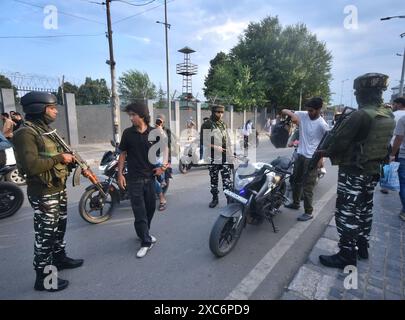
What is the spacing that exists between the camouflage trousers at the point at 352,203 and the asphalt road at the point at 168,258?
0.56 metres

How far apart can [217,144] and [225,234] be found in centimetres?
180

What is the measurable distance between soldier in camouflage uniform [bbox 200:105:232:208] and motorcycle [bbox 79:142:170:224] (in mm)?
1452

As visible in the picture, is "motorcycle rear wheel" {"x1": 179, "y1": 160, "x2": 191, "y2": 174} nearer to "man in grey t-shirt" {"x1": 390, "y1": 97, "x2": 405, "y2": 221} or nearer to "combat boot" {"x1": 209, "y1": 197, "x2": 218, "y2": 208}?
"combat boot" {"x1": 209, "y1": 197, "x2": 218, "y2": 208}

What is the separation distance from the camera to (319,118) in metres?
4.05

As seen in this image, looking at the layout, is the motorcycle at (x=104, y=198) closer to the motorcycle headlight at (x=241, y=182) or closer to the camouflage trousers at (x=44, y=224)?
the camouflage trousers at (x=44, y=224)

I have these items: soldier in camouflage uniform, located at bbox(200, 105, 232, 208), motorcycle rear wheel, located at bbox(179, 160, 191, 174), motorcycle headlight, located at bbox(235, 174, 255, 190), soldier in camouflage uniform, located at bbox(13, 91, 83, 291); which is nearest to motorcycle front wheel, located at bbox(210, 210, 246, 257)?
motorcycle headlight, located at bbox(235, 174, 255, 190)

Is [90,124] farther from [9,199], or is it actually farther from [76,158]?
[76,158]

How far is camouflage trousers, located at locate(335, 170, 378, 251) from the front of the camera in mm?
2736

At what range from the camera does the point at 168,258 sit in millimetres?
3090

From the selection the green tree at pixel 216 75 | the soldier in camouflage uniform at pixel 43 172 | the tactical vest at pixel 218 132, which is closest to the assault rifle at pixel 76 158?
the soldier in camouflage uniform at pixel 43 172

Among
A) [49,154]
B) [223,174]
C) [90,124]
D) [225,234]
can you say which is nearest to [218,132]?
[223,174]

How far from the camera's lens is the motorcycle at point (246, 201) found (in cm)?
308
